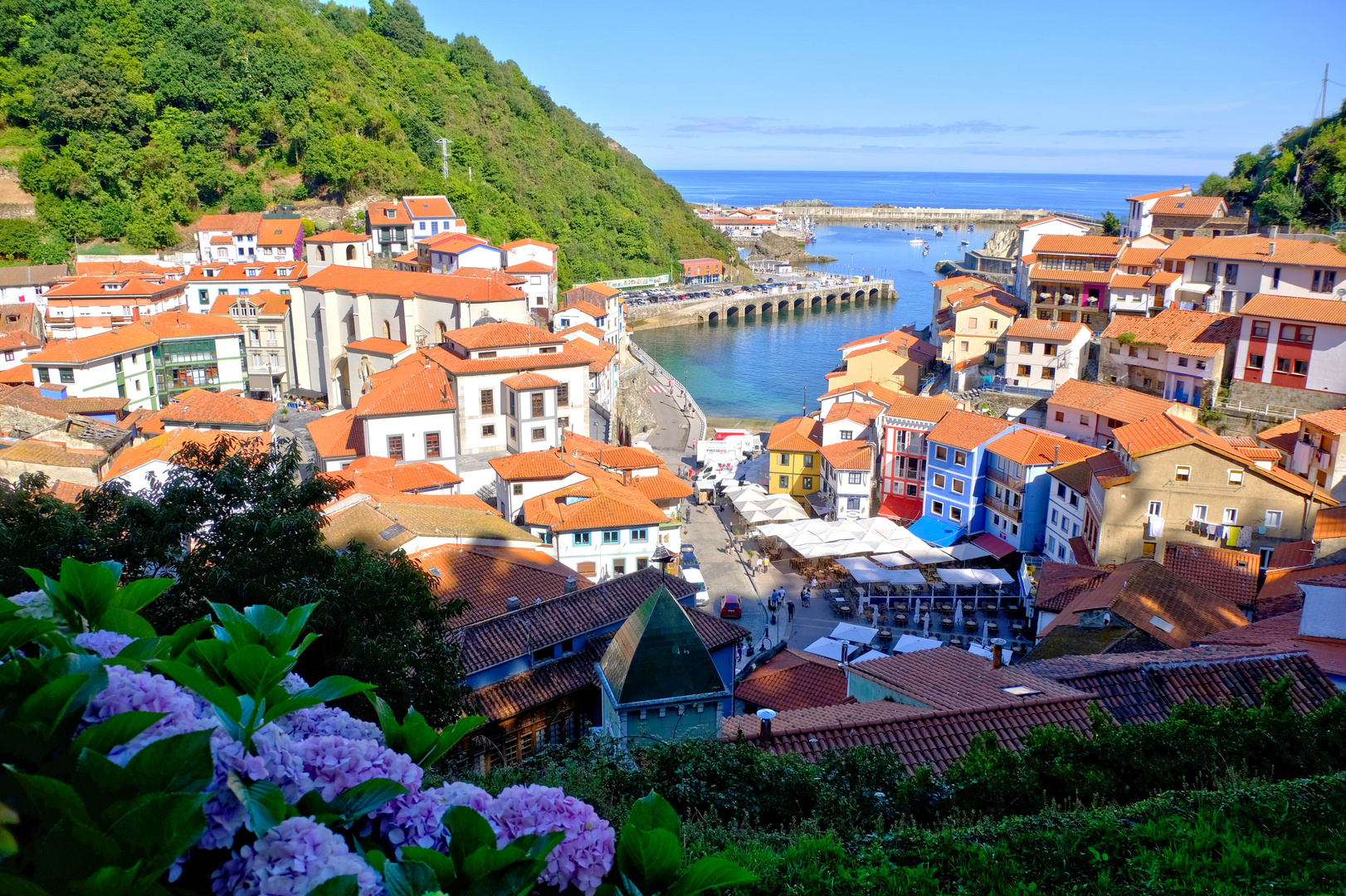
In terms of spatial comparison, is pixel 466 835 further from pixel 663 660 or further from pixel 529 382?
pixel 529 382

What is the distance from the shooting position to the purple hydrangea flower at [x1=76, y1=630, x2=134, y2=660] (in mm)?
2645

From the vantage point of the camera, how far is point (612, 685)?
33.6 feet

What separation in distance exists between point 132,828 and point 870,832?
194 inches

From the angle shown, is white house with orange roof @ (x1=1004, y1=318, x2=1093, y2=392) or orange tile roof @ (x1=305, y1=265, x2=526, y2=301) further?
white house with orange roof @ (x1=1004, y1=318, x2=1093, y2=392)

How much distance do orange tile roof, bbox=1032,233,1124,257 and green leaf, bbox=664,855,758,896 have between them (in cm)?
4412

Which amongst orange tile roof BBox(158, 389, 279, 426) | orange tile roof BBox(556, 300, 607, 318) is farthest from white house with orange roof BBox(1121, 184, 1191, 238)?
orange tile roof BBox(158, 389, 279, 426)

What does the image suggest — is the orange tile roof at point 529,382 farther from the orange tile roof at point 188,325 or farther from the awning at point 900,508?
the orange tile roof at point 188,325

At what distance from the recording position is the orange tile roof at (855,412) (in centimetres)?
3284

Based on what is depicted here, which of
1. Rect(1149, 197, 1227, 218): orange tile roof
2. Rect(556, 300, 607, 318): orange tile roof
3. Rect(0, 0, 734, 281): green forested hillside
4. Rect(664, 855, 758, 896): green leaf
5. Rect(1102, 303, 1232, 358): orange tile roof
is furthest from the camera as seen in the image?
Rect(0, 0, 734, 281): green forested hillside

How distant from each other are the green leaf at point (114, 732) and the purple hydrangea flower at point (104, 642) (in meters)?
0.44

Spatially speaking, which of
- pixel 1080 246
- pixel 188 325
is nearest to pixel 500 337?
pixel 188 325

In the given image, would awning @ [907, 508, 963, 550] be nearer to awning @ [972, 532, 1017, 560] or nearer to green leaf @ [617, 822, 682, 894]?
awning @ [972, 532, 1017, 560]

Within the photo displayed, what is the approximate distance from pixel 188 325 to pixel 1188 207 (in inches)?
1782

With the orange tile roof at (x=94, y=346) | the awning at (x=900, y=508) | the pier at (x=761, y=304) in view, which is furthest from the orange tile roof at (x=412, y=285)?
the pier at (x=761, y=304)
